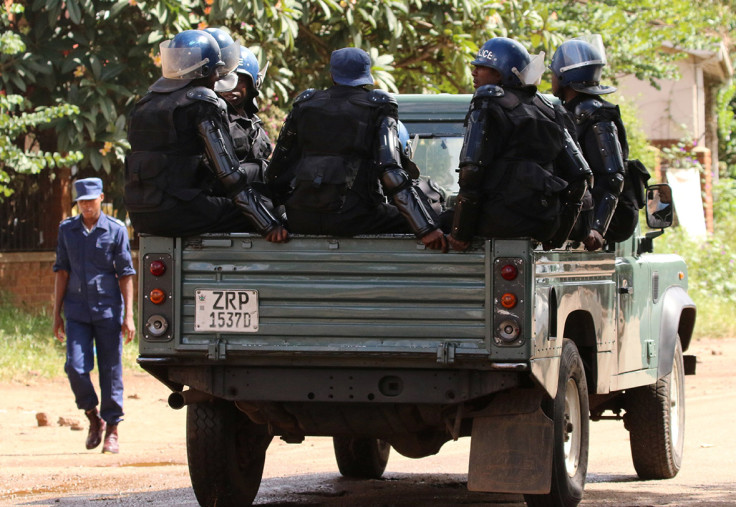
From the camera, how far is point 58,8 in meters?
12.9

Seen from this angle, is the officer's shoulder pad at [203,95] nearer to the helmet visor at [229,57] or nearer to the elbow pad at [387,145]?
the helmet visor at [229,57]

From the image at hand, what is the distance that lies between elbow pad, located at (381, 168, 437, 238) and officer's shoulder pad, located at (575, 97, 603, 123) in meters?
1.63

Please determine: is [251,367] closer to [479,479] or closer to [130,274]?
[479,479]

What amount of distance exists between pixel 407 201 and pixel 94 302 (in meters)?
A: 4.07

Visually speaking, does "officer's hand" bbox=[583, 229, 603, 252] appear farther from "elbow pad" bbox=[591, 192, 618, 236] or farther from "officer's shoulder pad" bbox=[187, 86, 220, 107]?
"officer's shoulder pad" bbox=[187, 86, 220, 107]

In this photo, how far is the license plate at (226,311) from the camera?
6230 millimetres

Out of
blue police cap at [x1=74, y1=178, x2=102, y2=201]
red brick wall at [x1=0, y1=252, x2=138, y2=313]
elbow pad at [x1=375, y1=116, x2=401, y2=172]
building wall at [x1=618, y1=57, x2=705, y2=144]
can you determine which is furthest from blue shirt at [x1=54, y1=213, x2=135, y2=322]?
building wall at [x1=618, y1=57, x2=705, y2=144]

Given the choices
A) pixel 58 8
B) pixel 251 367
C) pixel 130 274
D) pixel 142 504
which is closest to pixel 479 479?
pixel 251 367

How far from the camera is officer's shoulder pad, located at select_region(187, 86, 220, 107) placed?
21.3ft

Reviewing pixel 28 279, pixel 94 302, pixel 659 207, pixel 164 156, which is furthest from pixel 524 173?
pixel 28 279

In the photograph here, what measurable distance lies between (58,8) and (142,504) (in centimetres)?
703

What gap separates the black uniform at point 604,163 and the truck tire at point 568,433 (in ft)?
2.41

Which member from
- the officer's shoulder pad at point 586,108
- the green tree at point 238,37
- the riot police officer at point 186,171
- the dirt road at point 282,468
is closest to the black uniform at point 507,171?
the riot police officer at point 186,171

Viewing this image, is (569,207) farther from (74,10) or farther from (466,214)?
(74,10)
